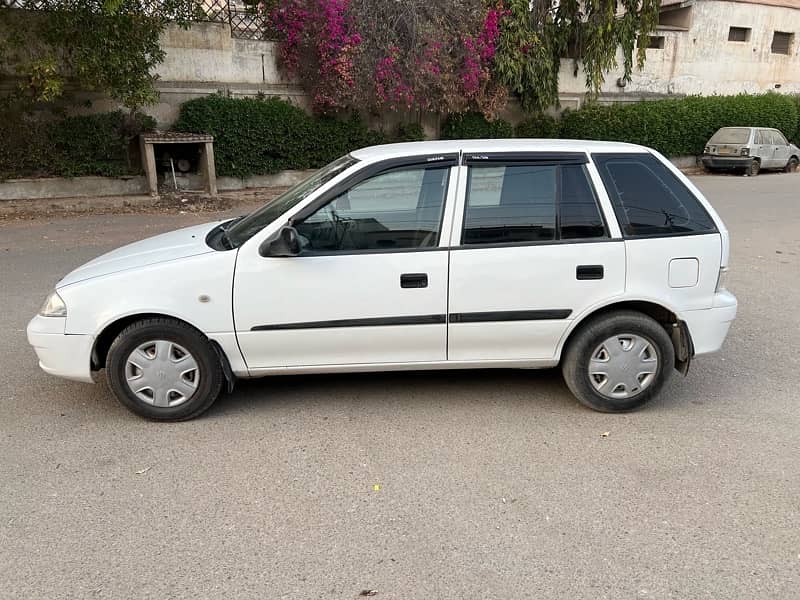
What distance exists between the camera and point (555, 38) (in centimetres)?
1670

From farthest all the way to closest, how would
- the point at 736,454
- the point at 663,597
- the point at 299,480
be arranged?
1. the point at 736,454
2. the point at 299,480
3. the point at 663,597

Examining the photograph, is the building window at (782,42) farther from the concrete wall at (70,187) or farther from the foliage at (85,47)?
the concrete wall at (70,187)

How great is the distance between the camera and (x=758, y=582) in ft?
8.31

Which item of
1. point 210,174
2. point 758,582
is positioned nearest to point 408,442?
point 758,582

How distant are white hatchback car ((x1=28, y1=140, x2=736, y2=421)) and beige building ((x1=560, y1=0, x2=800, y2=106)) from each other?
16275mm

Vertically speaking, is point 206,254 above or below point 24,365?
above

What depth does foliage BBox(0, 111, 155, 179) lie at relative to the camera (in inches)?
448

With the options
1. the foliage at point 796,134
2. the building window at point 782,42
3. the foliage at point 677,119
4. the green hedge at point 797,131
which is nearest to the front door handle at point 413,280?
the foliage at point 677,119

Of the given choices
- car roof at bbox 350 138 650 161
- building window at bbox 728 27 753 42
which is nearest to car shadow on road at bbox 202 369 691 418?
car roof at bbox 350 138 650 161

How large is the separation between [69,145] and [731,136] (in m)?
18.4

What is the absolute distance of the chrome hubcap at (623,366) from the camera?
12.7ft

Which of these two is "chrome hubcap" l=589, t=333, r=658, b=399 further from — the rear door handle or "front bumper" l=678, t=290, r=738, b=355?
the rear door handle

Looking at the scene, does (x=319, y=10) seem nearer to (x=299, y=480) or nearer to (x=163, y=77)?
(x=163, y=77)

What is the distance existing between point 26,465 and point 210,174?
1005 centimetres
